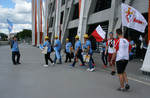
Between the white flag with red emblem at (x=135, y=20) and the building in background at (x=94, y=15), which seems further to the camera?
the building in background at (x=94, y=15)

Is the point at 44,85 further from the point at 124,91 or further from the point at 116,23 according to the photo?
the point at 116,23

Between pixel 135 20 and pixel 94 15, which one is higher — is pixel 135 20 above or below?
below

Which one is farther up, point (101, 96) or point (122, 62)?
point (122, 62)

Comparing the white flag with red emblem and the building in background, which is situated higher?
the building in background

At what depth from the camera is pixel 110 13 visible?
13.8 meters

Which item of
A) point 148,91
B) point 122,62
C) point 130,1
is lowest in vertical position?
point 148,91

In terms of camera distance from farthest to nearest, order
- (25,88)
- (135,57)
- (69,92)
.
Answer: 1. (135,57)
2. (25,88)
3. (69,92)

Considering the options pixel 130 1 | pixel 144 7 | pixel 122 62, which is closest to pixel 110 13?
pixel 130 1

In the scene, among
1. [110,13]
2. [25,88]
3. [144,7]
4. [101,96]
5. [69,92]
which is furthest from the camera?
[110,13]

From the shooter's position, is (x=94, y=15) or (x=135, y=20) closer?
(x=135, y=20)

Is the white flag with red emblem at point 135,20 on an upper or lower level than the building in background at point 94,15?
lower

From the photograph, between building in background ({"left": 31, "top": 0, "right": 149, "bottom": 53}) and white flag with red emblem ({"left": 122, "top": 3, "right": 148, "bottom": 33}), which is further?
building in background ({"left": 31, "top": 0, "right": 149, "bottom": 53})

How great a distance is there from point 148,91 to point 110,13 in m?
10.4

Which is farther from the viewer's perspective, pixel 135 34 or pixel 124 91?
pixel 135 34
